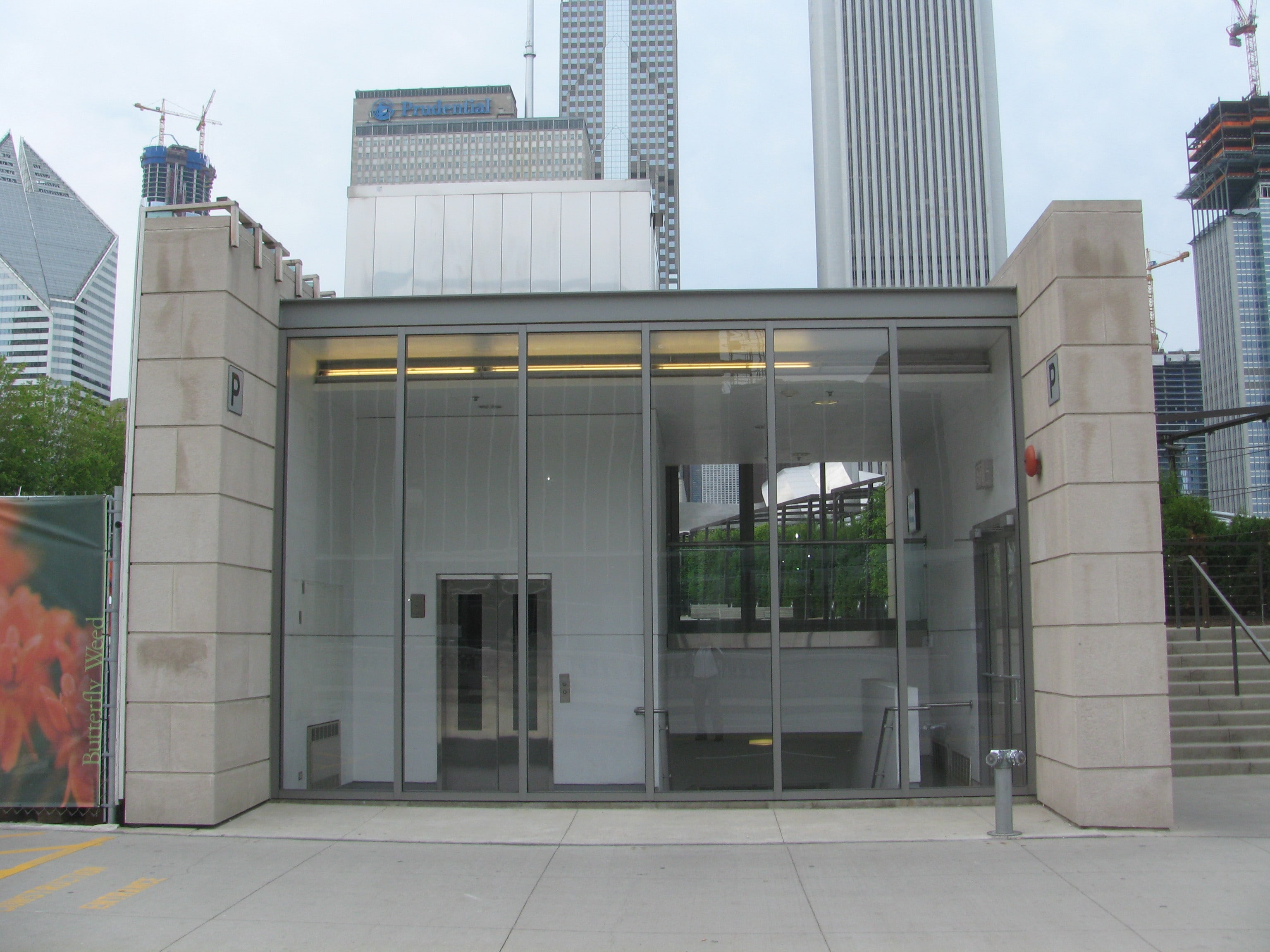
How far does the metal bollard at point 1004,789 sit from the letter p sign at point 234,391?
6680mm

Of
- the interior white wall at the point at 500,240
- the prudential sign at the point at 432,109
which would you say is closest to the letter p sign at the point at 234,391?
the interior white wall at the point at 500,240

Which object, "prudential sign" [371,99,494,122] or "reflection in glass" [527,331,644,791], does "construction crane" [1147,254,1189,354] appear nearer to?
"reflection in glass" [527,331,644,791]

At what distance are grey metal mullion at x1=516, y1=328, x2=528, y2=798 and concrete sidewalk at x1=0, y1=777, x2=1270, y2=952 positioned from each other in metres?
0.58

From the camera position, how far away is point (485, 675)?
916cm

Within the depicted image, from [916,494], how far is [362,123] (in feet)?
602

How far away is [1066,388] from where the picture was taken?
26.7 feet

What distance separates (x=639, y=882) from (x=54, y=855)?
4256 mm

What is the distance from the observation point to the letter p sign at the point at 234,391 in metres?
8.45

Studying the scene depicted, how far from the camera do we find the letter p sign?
27.7 feet

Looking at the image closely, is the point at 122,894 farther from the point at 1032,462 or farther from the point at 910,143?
the point at 910,143

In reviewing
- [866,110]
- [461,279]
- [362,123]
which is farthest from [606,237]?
[362,123]

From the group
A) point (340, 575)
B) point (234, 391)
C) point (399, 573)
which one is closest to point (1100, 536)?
point (399, 573)

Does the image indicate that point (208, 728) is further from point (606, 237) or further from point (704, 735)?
point (606, 237)

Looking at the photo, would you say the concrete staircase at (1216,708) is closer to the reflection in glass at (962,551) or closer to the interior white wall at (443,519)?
the reflection in glass at (962,551)
